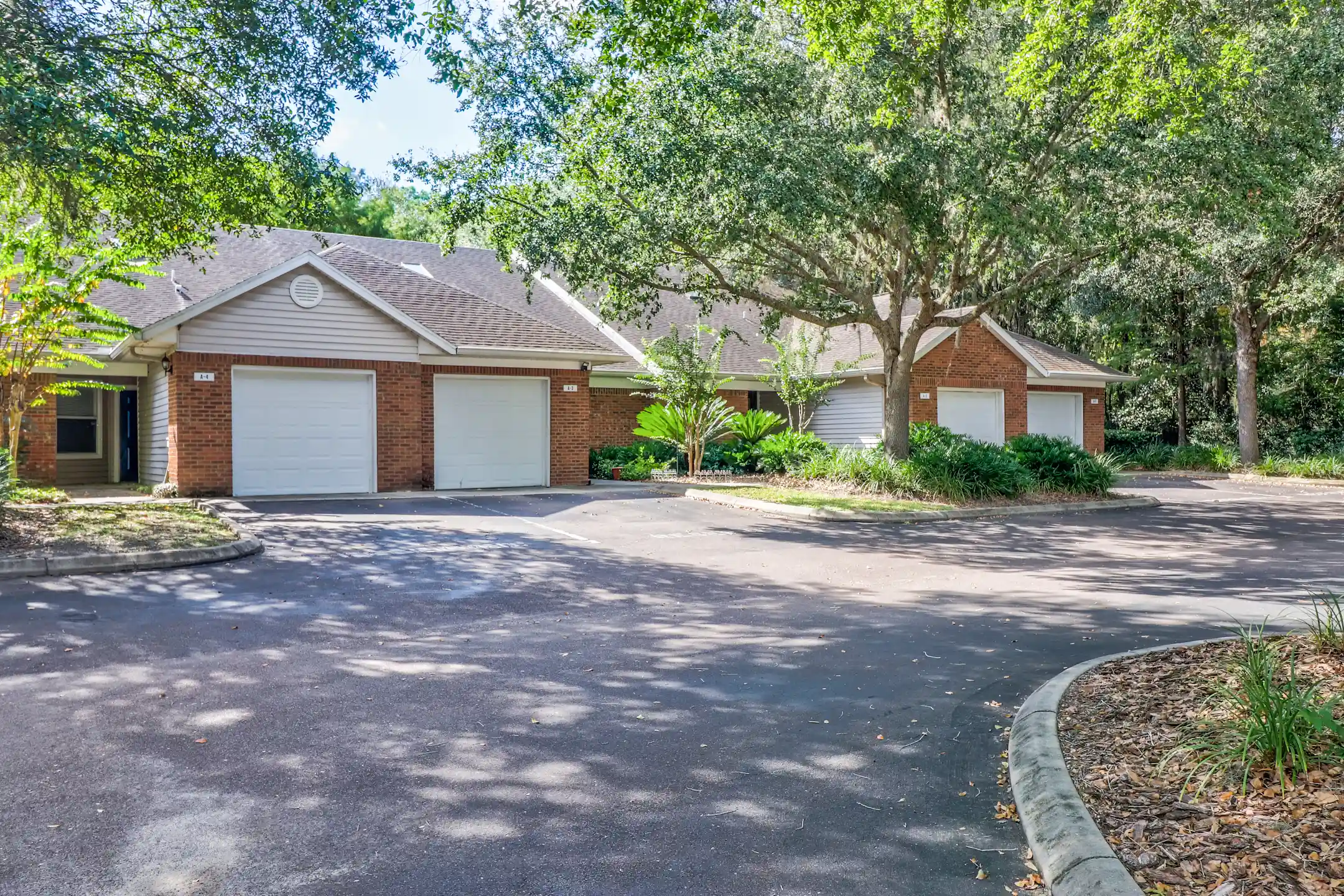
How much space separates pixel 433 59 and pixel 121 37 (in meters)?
3.57

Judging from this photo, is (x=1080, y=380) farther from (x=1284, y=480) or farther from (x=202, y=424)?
(x=202, y=424)

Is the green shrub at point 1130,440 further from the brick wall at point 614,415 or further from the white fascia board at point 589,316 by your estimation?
the white fascia board at point 589,316

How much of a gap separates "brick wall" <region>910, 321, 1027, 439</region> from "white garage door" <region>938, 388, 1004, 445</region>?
0.55 feet

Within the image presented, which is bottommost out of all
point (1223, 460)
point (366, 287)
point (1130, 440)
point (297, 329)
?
point (1223, 460)

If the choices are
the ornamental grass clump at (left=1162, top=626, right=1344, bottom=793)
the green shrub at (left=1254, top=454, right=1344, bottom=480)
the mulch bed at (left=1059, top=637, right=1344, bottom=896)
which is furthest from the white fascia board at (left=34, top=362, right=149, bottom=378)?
the green shrub at (left=1254, top=454, right=1344, bottom=480)

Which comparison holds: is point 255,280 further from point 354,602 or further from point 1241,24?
A: point 1241,24

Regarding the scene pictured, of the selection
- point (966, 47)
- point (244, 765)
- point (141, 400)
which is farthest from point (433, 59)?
point (141, 400)

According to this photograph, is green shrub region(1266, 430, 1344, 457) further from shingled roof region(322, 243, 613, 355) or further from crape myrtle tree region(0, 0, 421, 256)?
crape myrtle tree region(0, 0, 421, 256)

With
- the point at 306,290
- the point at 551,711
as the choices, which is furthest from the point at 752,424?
the point at 551,711

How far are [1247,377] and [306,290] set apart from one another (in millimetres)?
23527

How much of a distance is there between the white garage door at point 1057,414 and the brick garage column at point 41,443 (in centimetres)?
2386

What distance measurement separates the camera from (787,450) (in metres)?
20.5

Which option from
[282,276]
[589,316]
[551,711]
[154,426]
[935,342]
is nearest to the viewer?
[551,711]

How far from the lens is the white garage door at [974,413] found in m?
24.8
